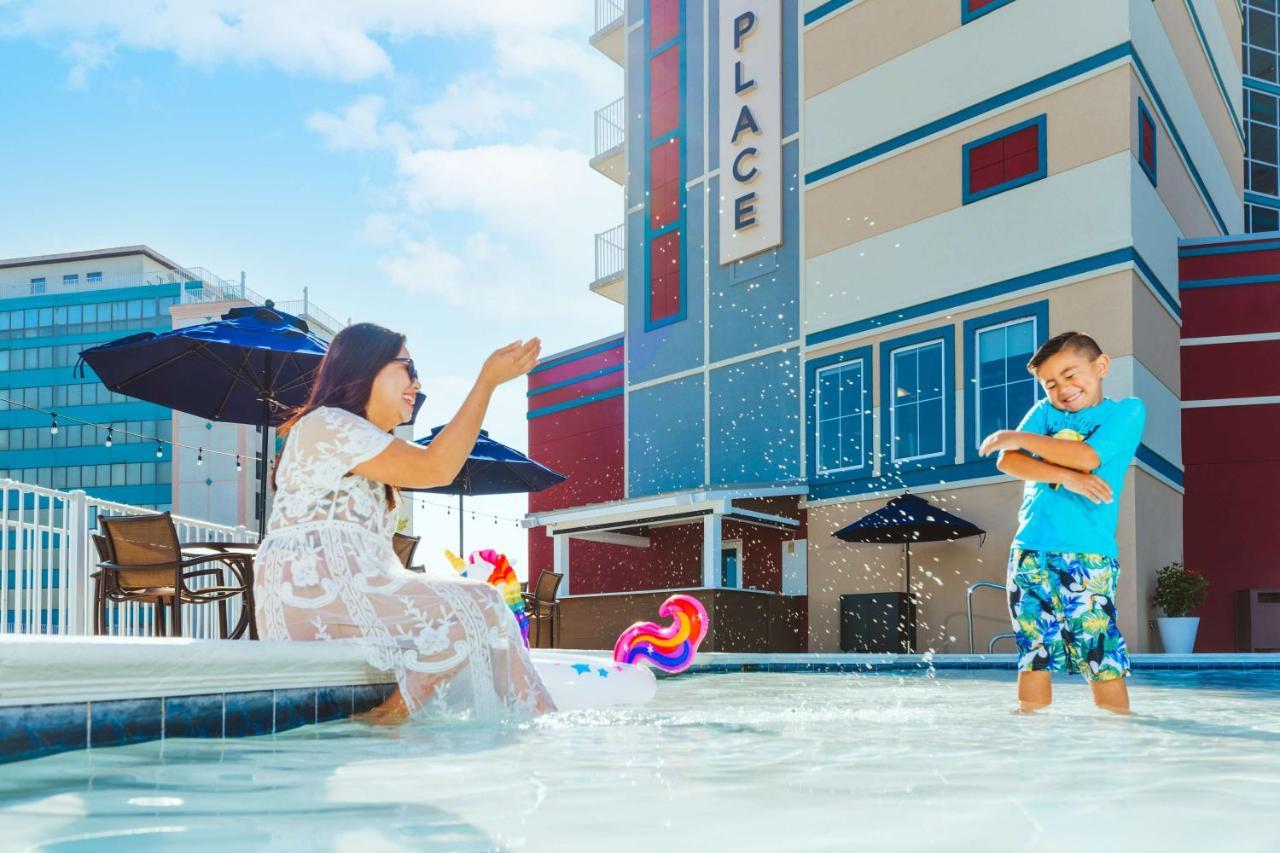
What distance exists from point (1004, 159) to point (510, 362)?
40.0ft

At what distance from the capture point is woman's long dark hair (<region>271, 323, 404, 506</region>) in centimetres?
375

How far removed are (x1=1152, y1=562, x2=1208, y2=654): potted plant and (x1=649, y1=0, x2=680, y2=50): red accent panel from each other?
11627 millimetres

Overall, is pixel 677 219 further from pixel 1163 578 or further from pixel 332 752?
pixel 332 752

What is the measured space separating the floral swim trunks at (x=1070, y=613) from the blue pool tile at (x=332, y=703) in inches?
87.9

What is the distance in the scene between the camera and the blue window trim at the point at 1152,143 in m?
13.6

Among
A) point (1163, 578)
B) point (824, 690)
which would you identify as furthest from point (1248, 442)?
point (824, 690)

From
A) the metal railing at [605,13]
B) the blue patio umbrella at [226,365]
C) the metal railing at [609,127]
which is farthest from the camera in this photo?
the metal railing at [605,13]

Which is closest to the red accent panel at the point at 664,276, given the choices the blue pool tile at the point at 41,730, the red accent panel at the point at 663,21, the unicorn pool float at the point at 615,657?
the red accent panel at the point at 663,21

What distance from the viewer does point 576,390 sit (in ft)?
70.1

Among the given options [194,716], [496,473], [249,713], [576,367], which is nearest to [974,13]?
[496,473]

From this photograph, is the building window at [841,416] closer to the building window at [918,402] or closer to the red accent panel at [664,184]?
the building window at [918,402]

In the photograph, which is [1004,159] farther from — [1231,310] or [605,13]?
[605,13]

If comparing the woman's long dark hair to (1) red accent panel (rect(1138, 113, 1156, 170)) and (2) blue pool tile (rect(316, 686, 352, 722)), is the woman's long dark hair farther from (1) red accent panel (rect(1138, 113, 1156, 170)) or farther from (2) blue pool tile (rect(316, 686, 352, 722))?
(1) red accent panel (rect(1138, 113, 1156, 170))

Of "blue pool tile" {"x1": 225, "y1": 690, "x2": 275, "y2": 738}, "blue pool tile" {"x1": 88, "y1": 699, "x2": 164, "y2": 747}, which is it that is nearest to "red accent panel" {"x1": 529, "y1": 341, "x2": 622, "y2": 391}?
"blue pool tile" {"x1": 225, "y1": 690, "x2": 275, "y2": 738}
